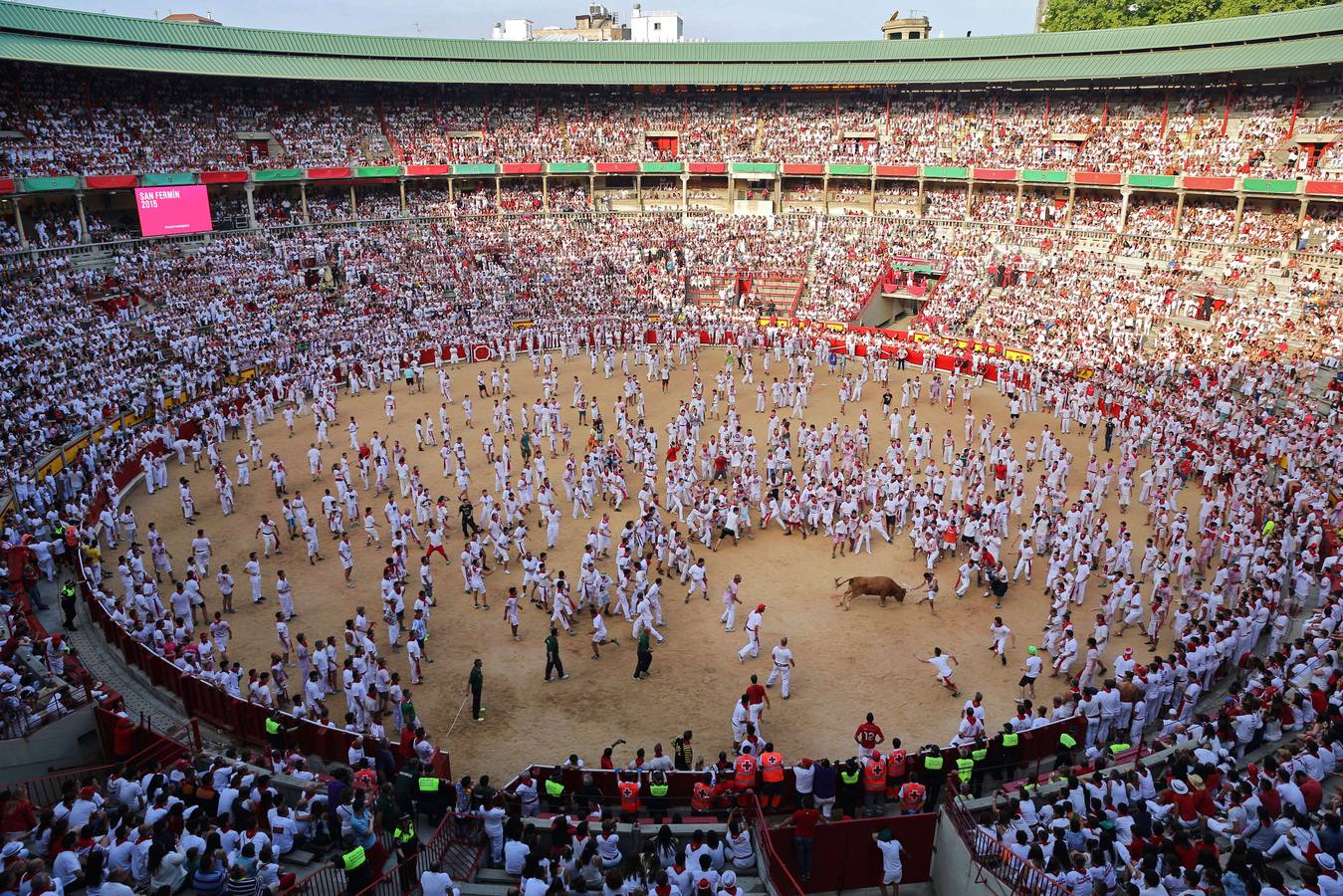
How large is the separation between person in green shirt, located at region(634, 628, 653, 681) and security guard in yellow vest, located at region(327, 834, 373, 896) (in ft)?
20.7

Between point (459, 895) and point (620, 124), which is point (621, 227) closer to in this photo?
point (620, 124)

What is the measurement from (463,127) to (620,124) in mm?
9528

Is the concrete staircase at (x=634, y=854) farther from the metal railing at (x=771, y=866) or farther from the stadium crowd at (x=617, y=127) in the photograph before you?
the stadium crowd at (x=617, y=127)

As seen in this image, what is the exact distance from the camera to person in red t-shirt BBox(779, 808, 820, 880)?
1082 centimetres

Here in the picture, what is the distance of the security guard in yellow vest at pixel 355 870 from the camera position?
9.59m

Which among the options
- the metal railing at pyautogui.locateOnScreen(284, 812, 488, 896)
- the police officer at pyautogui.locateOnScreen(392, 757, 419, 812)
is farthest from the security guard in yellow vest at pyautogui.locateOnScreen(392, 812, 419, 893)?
the police officer at pyautogui.locateOnScreen(392, 757, 419, 812)

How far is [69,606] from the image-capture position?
55.6 ft

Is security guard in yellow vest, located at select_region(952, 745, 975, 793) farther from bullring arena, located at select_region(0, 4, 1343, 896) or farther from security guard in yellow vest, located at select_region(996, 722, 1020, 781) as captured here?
security guard in yellow vest, located at select_region(996, 722, 1020, 781)

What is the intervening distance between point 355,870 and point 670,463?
14.2 metres

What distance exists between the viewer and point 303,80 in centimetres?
4991

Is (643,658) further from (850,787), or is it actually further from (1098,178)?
(1098,178)

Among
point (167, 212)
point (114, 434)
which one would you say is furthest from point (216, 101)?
point (114, 434)

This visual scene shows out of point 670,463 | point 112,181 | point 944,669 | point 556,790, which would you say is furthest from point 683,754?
point 112,181

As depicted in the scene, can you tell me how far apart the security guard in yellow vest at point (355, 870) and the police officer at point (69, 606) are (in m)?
10.3
